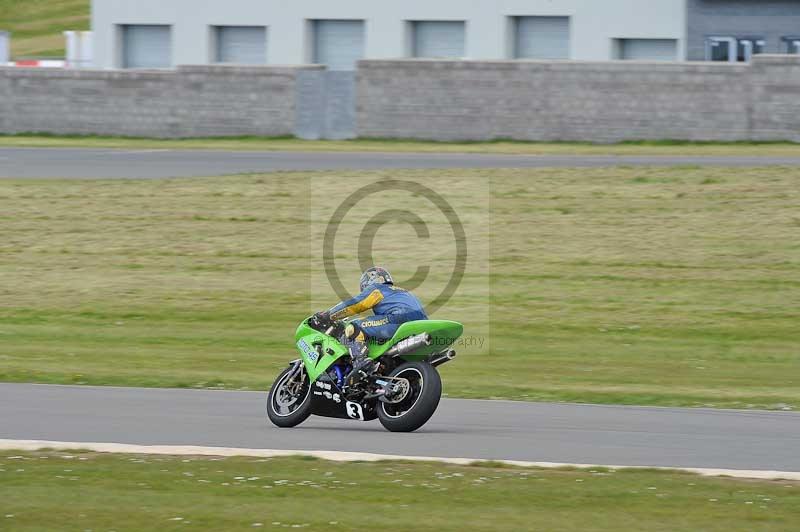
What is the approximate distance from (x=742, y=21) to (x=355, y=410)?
3768 centimetres

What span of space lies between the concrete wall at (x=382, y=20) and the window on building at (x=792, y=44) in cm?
350

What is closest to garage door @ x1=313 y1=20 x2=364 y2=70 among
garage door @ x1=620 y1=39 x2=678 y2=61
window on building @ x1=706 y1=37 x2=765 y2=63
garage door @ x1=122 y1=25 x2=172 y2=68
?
garage door @ x1=122 y1=25 x2=172 y2=68

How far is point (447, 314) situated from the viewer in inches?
855

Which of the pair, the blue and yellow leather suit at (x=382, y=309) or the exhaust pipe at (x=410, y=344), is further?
the blue and yellow leather suit at (x=382, y=309)

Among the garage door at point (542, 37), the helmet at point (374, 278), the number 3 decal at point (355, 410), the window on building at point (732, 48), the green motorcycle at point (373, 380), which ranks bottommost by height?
the number 3 decal at point (355, 410)

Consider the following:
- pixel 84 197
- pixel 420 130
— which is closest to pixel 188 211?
pixel 84 197

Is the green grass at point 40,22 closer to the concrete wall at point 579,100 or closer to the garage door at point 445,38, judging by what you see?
A: the garage door at point 445,38

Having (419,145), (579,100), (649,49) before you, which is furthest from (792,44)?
(419,145)

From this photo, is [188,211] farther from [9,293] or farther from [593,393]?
[593,393]

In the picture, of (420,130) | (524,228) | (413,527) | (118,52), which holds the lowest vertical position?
(413,527)

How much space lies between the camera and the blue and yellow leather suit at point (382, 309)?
41.2 ft

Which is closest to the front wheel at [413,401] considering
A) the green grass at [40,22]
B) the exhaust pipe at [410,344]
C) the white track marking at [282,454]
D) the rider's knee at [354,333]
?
the exhaust pipe at [410,344]

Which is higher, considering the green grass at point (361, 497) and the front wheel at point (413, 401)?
the front wheel at point (413, 401)

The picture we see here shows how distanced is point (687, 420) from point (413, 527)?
5.37 meters
